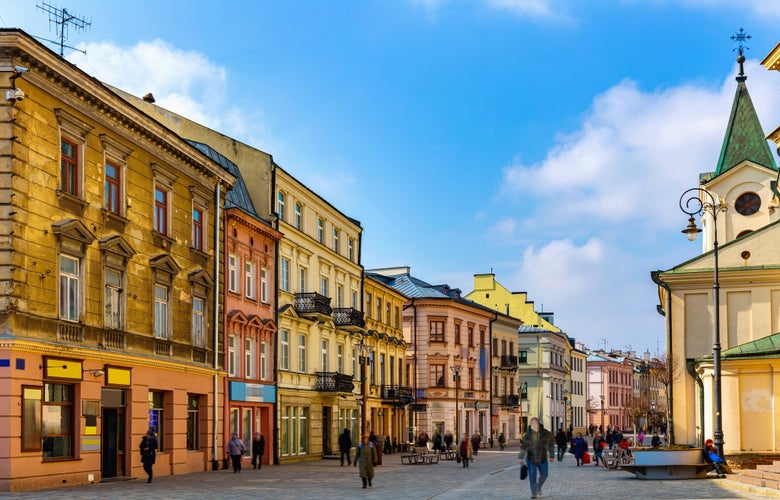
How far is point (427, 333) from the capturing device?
72562 millimetres

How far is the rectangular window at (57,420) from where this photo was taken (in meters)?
24.2

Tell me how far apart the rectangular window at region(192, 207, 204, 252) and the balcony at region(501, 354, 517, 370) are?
5251cm

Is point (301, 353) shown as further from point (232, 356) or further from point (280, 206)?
point (232, 356)

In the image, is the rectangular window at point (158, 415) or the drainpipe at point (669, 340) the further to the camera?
the drainpipe at point (669, 340)

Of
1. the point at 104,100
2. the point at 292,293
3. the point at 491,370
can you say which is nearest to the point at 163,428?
the point at 104,100

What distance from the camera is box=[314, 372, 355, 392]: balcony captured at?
47438 mm

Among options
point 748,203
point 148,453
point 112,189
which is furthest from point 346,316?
point 748,203

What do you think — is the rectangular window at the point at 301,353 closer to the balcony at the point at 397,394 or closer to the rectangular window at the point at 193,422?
the rectangular window at the point at 193,422

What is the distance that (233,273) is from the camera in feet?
125

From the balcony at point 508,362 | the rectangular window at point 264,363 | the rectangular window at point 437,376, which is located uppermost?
the rectangular window at point 264,363

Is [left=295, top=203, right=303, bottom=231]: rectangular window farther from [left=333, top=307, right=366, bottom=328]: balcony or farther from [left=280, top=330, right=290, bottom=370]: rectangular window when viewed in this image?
[left=333, top=307, right=366, bottom=328]: balcony

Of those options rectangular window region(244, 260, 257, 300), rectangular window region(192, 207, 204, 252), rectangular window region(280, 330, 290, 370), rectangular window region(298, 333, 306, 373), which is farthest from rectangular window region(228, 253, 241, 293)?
rectangular window region(298, 333, 306, 373)

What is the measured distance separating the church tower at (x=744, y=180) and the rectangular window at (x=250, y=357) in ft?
104

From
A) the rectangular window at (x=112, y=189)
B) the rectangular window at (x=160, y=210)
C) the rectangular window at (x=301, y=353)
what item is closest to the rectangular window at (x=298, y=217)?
the rectangular window at (x=301, y=353)
